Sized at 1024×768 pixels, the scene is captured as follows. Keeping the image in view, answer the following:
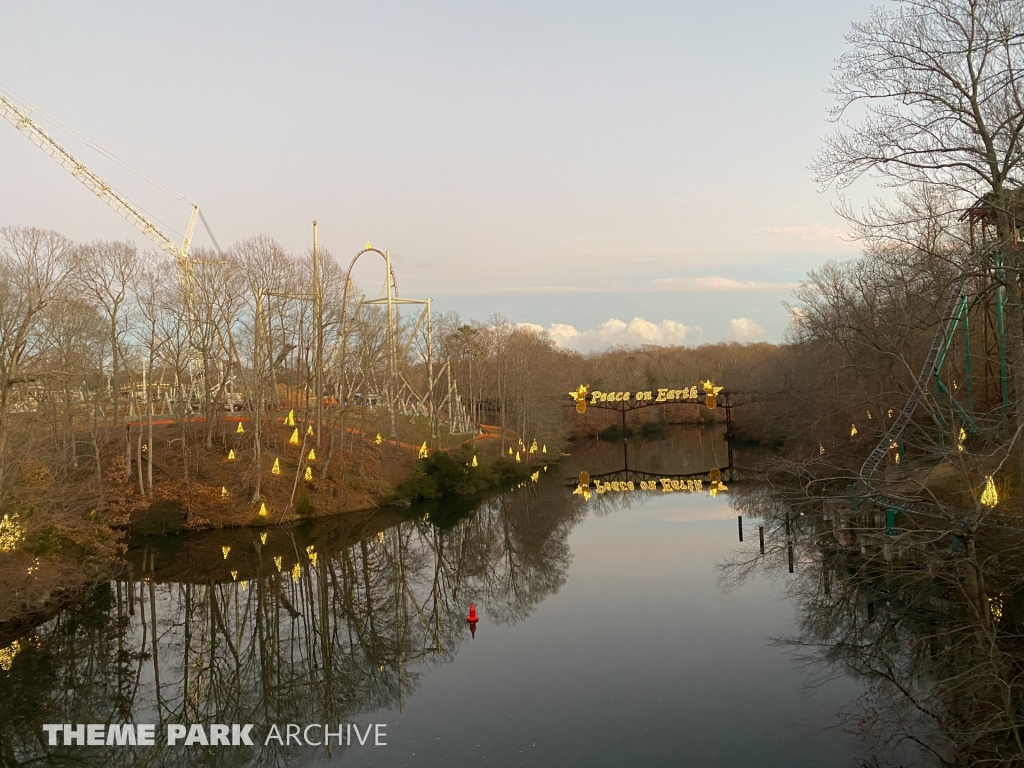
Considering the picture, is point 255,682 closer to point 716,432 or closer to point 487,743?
point 487,743

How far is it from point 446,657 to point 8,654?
10.3 meters

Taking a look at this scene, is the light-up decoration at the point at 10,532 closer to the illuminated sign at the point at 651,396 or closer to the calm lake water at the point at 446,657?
the calm lake water at the point at 446,657

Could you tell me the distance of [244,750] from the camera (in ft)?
43.5

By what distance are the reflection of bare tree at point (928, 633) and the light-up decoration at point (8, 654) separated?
16909 mm

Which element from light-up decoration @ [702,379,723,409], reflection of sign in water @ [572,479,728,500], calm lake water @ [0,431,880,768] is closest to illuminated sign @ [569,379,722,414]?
light-up decoration @ [702,379,723,409]

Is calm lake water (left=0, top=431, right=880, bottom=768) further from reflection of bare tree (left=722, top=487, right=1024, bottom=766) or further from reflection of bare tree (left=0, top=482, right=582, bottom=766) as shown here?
reflection of bare tree (left=722, top=487, right=1024, bottom=766)

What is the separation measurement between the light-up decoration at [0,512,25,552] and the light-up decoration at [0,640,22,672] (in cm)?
231

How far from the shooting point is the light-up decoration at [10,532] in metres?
18.7

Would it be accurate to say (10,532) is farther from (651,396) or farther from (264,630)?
(651,396)

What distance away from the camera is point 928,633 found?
16.2 m

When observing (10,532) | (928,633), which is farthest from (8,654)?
(928,633)

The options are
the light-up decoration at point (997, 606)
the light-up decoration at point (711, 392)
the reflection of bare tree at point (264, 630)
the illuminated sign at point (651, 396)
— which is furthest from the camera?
the illuminated sign at point (651, 396)

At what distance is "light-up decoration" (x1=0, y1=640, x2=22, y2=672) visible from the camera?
1720 centimetres

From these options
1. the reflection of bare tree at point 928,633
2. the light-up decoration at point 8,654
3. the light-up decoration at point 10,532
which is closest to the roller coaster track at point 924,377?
the reflection of bare tree at point 928,633
